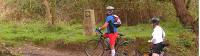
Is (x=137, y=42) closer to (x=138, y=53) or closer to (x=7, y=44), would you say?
(x=138, y=53)

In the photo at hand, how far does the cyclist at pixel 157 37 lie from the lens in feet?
35.9

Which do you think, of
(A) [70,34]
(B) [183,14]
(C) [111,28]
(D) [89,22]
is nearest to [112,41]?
(C) [111,28]

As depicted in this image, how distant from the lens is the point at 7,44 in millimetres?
15703

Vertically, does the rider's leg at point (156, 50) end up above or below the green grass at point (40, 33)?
above

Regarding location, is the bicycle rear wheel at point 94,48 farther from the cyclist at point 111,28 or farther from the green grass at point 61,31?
the green grass at point 61,31

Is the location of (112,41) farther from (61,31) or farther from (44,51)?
(61,31)

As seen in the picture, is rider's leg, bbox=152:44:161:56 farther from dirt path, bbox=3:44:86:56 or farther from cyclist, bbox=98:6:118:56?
dirt path, bbox=3:44:86:56

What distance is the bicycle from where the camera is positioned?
1304 centimetres

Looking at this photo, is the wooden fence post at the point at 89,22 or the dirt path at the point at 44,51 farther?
the wooden fence post at the point at 89,22

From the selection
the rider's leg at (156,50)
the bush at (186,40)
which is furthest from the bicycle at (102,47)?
the bush at (186,40)

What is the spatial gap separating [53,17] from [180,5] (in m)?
4.77

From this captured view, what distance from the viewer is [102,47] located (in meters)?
13.2

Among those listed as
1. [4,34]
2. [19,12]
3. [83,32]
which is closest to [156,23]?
[83,32]

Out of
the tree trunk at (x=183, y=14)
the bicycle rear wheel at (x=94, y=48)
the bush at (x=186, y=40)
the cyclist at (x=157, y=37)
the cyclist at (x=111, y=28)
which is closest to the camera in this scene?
the cyclist at (x=157, y=37)
